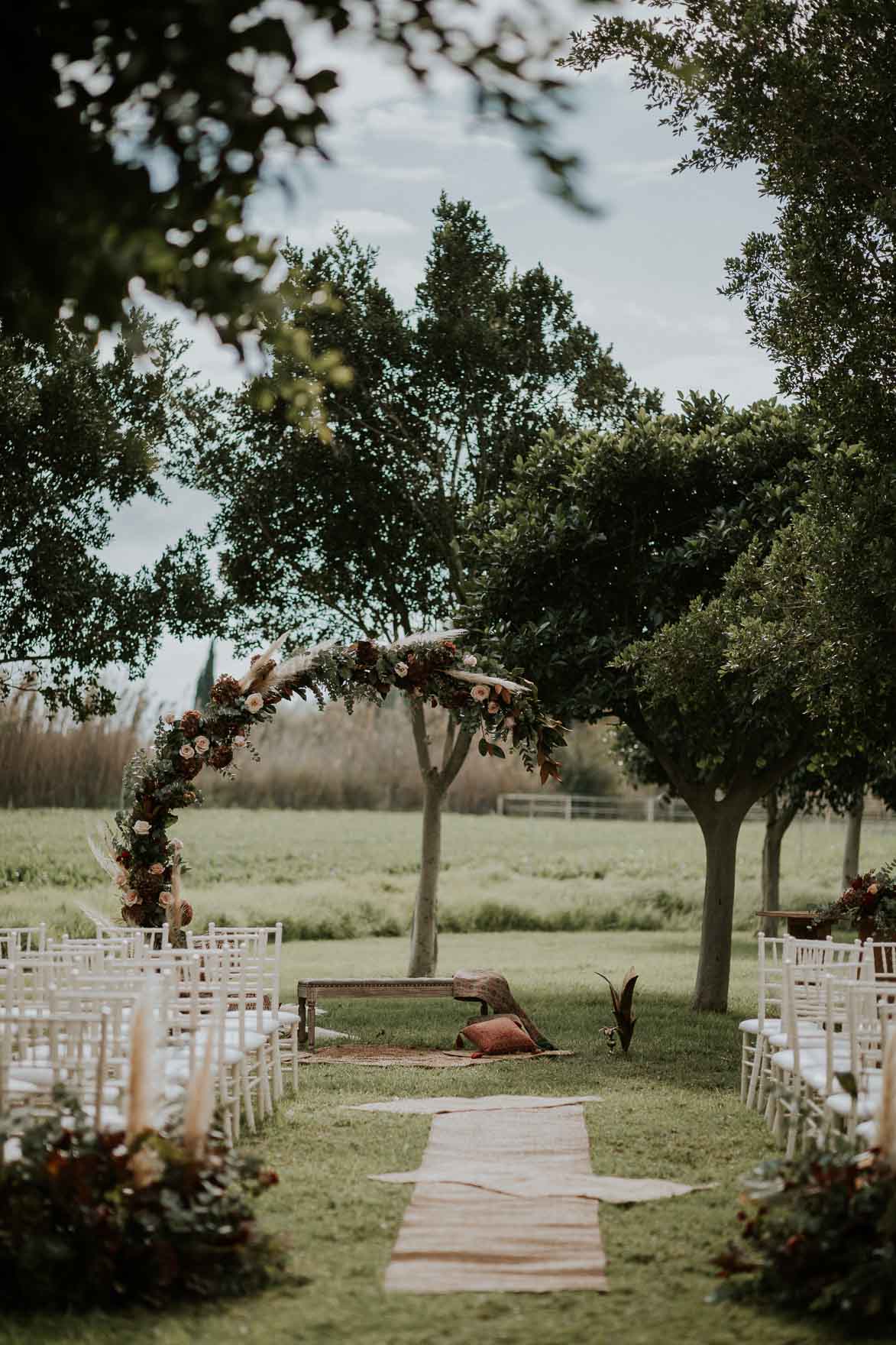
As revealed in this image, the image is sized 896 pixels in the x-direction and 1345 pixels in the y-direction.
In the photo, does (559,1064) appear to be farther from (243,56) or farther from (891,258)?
(243,56)

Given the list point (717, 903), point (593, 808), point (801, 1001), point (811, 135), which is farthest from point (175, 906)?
point (593, 808)

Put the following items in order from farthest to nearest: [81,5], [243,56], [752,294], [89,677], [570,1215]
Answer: [89,677] → [752,294] → [570,1215] → [243,56] → [81,5]

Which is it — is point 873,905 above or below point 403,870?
above

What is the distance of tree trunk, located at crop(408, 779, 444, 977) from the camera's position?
630 inches

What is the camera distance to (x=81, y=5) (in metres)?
3.53

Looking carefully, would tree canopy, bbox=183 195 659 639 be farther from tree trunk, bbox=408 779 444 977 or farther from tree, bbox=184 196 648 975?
tree trunk, bbox=408 779 444 977

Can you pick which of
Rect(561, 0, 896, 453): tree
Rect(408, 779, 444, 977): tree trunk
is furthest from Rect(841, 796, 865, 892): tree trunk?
Rect(561, 0, 896, 453): tree

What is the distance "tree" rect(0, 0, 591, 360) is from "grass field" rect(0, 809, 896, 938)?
15.8 meters

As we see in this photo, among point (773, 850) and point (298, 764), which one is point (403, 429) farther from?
point (298, 764)

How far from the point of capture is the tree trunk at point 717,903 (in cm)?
1324

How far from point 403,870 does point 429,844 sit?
9.68m

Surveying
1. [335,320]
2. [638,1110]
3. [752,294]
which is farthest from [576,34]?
[335,320]

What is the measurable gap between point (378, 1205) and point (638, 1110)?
2738mm

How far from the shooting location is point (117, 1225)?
14.6ft
